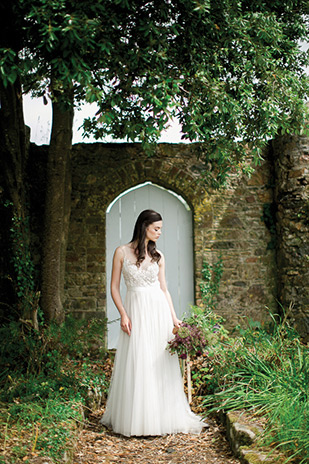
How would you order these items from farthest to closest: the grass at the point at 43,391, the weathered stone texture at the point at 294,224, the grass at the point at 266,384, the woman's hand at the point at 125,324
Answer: the weathered stone texture at the point at 294,224, the woman's hand at the point at 125,324, the grass at the point at 43,391, the grass at the point at 266,384

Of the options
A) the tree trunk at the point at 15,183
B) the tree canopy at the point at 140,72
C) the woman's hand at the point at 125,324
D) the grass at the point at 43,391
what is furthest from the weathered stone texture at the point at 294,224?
the tree trunk at the point at 15,183

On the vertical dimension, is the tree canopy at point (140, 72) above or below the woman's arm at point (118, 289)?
above

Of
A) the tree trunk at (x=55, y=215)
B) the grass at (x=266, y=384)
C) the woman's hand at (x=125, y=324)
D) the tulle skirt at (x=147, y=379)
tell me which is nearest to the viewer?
the grass at (x=266, y=384)

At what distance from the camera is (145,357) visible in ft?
14.3

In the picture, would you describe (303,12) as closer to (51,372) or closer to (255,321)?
(255,321)

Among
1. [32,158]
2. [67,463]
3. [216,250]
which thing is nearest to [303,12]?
[216,250]

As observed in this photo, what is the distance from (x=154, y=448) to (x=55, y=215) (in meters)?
3.59

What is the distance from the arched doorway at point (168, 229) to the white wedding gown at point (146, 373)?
3298mm

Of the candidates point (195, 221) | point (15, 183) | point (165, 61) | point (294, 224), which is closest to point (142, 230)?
point (165, 61)

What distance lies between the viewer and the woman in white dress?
4.26 metres

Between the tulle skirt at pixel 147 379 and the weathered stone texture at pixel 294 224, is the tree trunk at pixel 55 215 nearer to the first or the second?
the tulle skirt at pixel 147 379

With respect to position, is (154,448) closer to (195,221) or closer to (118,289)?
(118,289)

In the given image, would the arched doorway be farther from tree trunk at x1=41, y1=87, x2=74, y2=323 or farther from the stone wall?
tree trunk at x1=41, y1=87, x2=74, y2=323

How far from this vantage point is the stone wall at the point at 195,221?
7551 millimetres
